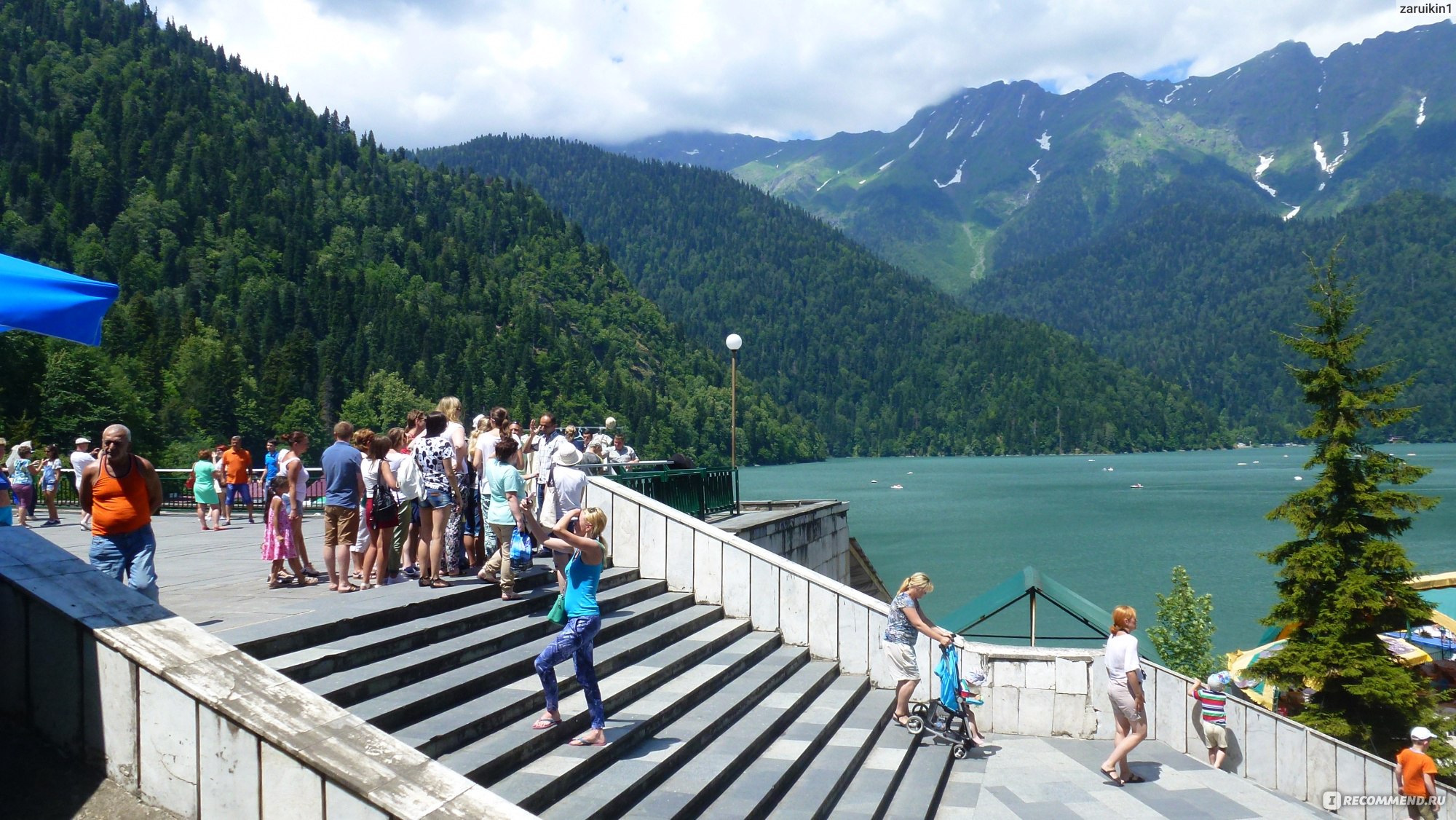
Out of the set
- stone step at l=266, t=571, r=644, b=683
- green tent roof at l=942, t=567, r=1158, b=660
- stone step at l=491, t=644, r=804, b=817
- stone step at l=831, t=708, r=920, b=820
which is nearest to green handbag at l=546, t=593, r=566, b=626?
stone step at l=491, t=644, r=804, b=817

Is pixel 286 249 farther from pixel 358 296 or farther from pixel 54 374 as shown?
pixel 54 374

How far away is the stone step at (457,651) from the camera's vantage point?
664 cm

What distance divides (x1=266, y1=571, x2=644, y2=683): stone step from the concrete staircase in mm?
15

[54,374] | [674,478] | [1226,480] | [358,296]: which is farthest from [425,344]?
[674,478]

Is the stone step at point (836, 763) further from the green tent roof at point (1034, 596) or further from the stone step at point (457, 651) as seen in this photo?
the green tent roof at point (1034, 596)

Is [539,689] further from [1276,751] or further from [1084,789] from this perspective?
[1276,751]

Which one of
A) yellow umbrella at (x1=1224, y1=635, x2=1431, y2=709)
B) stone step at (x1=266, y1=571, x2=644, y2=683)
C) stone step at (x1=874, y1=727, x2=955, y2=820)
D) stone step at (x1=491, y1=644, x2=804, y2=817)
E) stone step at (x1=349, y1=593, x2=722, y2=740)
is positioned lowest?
yellow umbrella at (x1=1224, y1=635, x2=1431, y2=709)

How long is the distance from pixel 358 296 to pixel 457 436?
122324 millimetres

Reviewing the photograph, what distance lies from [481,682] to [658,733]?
1.41 m

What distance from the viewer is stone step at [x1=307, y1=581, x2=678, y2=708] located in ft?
21.8

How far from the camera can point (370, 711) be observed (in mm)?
6359

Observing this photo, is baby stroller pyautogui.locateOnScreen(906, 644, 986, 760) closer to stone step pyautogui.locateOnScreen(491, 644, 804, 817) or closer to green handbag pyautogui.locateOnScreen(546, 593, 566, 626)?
→ stone step pyautogui.locateOnScreen(491, 644, 804, 817)

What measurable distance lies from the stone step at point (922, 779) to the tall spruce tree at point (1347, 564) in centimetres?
998

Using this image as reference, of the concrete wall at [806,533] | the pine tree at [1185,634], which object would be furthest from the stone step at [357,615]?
the pine tree at [1185,634]
